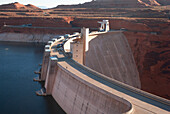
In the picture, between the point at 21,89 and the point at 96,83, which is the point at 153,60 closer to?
the point at 96,83

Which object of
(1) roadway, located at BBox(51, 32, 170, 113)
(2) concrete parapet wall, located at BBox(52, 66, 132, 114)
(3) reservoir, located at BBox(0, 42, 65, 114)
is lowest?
(3) reservoir, located at BBox(0, 42, 65, 114)

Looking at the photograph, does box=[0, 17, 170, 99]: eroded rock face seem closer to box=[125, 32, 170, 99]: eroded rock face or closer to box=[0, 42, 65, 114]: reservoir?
box=[125, 32, 170, 99]: eroded rock face

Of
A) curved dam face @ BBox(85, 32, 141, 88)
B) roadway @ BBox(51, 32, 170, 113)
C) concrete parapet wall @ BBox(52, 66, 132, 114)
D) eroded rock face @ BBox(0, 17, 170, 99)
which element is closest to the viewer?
roadway @ BBox(51, 32, 170, 113)

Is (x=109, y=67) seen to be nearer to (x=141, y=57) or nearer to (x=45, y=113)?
(x=141, y=57)

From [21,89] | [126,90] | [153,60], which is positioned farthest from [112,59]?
[126,90]

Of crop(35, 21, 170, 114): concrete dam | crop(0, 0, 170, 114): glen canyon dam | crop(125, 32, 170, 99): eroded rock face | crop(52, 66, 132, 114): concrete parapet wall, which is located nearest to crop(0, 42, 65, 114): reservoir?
crop(0, 0, 170, 114): glen canyon dam

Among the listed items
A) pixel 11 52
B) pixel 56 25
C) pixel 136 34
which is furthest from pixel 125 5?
pixel 11 52

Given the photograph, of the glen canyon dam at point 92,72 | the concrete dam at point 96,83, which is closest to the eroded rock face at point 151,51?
the glen canyon dam at point 92,72
